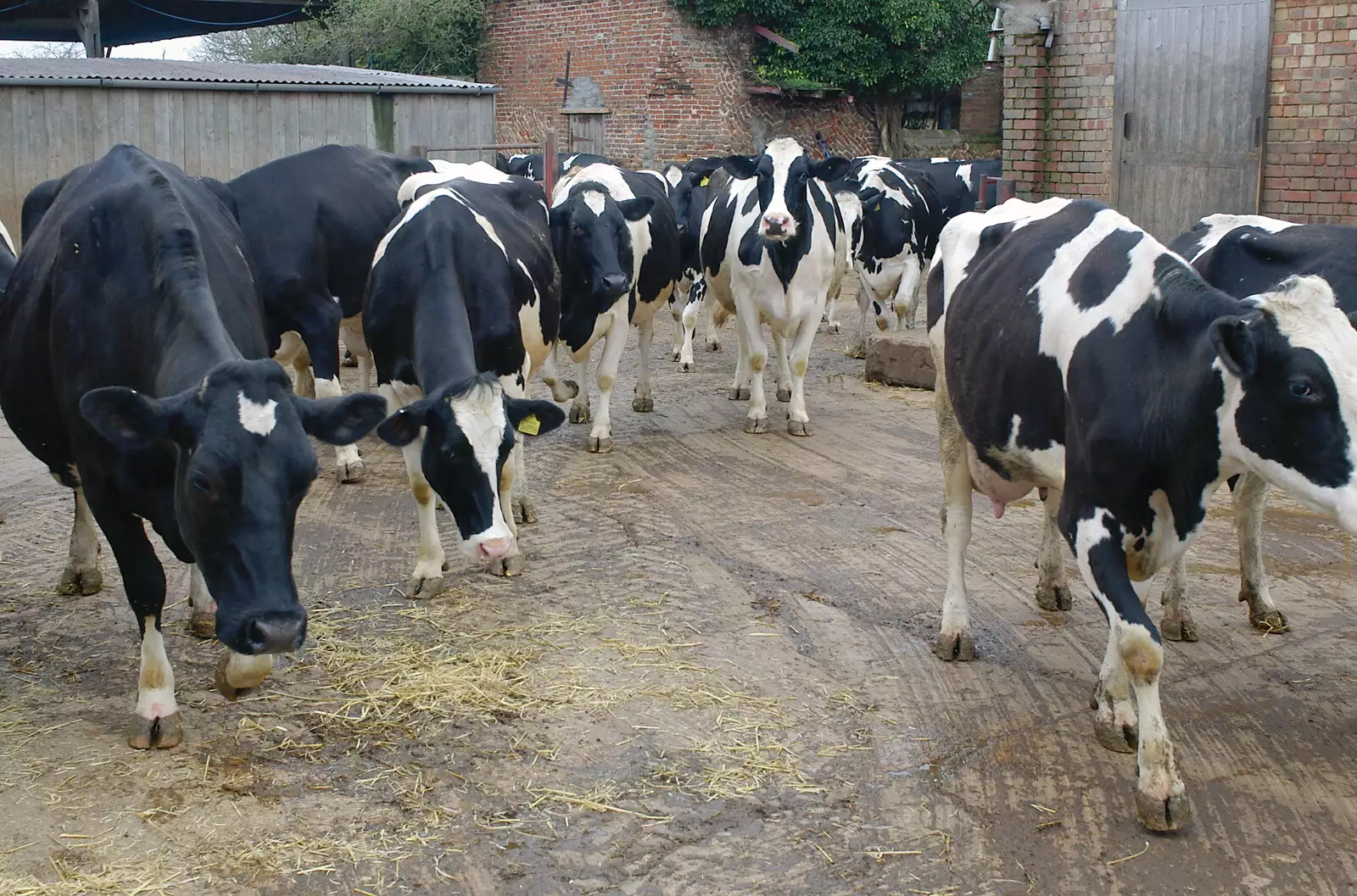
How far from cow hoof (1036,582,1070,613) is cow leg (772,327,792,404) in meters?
4.59

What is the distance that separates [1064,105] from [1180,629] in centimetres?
846

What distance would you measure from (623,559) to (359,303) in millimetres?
2999

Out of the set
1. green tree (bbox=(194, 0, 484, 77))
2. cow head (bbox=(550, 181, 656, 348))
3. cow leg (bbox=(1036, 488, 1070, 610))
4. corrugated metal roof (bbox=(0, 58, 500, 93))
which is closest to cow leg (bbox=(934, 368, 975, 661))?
cow leg (bbox=(1036, 488, 1070, 610))

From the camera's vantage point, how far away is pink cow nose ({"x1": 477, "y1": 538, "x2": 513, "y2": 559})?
17.8 ft

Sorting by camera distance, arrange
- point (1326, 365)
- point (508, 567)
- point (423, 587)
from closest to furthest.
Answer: point (1326, 365) → point (423, 587) → point (508, 567)

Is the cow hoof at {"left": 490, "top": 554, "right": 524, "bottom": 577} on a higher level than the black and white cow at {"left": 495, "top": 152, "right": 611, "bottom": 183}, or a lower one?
lower

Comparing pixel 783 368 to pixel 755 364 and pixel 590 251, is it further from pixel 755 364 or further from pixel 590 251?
pixel 590 251

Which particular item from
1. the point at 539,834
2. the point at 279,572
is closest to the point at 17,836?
the point at 279,572

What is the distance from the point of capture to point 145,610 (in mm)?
4684

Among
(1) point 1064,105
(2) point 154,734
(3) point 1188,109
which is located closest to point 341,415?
(2) point 154,734

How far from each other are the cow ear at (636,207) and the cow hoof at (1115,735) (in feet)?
17.7

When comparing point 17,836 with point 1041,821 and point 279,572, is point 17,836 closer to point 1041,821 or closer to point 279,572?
point 279,572

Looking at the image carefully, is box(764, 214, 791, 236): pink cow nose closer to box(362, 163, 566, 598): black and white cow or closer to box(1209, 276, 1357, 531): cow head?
box(362, 163, 566, 598): black and white cow

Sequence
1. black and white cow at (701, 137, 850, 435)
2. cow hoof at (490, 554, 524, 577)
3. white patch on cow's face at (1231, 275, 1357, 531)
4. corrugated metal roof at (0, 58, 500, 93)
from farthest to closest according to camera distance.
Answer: corrugated metal roof at (0, 58, 500, 93) < black and white cow at (701, 137, 850, 435) < cow hoof at (490, 554, 524, 577) < white patch on cow's face at (1231, 275, 1357, 531)
